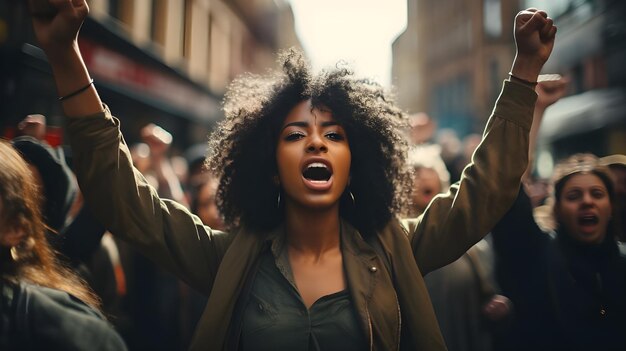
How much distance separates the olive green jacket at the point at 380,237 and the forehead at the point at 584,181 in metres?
1.33

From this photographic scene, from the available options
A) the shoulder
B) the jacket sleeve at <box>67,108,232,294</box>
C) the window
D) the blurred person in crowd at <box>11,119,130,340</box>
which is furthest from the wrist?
the window

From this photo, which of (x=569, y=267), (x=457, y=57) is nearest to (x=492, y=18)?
(x=457, y=57)

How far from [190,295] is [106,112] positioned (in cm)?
224

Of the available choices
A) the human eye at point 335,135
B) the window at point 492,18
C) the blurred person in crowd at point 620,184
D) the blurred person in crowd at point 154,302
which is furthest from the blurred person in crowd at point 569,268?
the window at point 492,18

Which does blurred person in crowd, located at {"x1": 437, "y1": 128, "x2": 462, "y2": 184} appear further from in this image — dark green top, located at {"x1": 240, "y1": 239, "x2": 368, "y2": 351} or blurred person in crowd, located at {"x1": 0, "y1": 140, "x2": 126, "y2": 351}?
blurred person in crowd, located at {"x1": 0, "y1": 140, "x2": 126, "y2": 351}

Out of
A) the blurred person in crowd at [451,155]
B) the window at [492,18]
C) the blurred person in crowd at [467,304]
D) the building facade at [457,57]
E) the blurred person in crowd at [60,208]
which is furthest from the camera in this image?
the building facade at [457,57]

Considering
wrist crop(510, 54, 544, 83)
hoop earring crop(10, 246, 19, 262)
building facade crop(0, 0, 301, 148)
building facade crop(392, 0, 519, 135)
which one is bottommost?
hoop earring crop(10, 246, 19, 262)

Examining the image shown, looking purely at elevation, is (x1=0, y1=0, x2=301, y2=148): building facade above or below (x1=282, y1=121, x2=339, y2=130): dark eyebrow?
above

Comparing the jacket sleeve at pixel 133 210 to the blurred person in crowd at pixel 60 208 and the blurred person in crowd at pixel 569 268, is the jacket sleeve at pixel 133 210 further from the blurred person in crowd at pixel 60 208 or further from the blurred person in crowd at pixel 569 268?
the blurred person in crowd at pixel 569 268

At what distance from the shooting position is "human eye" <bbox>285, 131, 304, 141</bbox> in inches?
77.5

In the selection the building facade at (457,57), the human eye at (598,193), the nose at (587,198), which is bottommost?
the nose at (587,198)

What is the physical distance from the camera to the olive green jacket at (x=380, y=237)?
1671mm

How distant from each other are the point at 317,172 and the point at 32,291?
95cm

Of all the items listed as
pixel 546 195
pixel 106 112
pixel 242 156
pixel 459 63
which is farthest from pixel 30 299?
pixel 459 63
